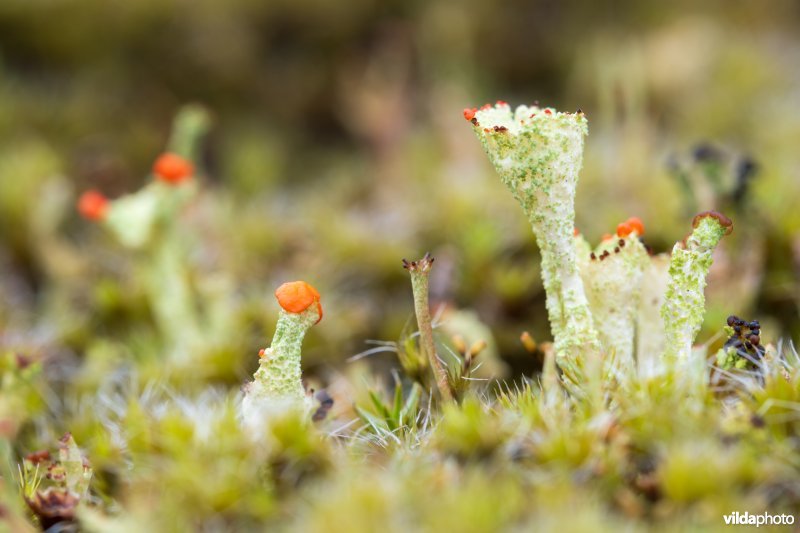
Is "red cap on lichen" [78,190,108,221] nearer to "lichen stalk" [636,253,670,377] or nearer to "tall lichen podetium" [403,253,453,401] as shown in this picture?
"tall lichen podetium" [403,253,453,401]

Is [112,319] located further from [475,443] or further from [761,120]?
[761,120]

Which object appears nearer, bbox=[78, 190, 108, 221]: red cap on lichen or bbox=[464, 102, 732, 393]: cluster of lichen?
bbox=[464, 102, 732, 393]: cluster of lichen

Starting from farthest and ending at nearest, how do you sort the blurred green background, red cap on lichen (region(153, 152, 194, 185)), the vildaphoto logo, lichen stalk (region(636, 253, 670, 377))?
the blurred green background, red cap on lichen (region(153, 152, 194, 185)), lichen stalk (region(636, 253, 670, 377)), the vildaphoto logo

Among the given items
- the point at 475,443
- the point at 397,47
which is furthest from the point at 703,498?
the point at 397,47

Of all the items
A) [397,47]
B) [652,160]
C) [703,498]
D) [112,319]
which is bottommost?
[703,498]

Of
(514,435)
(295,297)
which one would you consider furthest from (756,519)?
(295,297)

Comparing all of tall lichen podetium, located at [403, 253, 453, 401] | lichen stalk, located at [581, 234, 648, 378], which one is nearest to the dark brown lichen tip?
lichen stalk, located at [581, 234, 648, 378]
